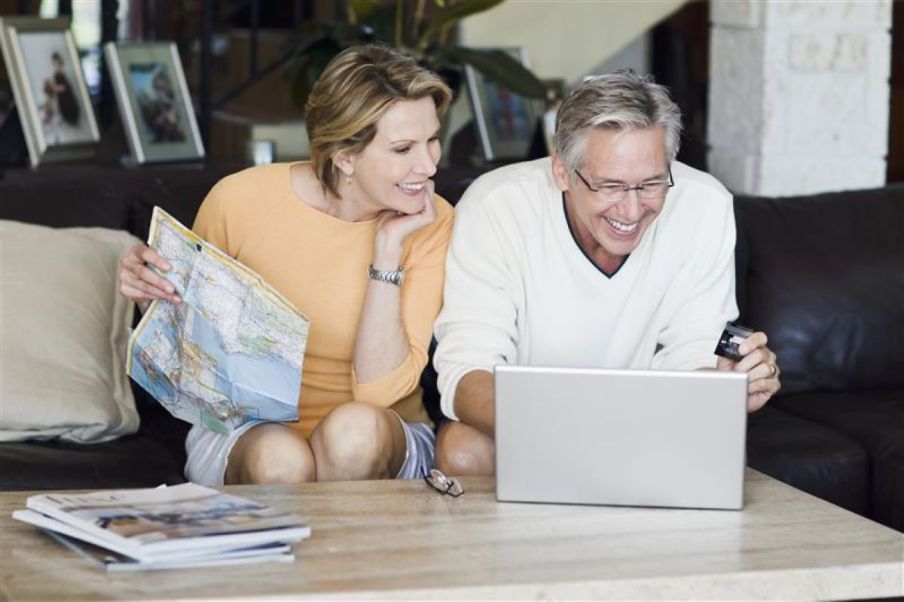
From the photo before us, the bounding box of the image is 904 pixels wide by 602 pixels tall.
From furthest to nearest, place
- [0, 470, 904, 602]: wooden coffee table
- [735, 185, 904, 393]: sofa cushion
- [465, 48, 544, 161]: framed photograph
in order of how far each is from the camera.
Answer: [465, 48, 544, 161]: framed photograph → [735, 185, 904, 393]: sofa cushion → [0, 470, 904, 602]: wooden coffee table

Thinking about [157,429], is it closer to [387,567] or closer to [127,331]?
[127,331]

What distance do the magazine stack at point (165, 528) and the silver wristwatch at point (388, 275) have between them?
0.73 m

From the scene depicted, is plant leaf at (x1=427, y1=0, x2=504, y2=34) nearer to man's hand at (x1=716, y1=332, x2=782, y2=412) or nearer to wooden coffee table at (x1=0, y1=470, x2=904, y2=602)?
man's hand at (x1=716, y1=332, x2=782, y2=412)

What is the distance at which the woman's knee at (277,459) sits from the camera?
8.32 feet

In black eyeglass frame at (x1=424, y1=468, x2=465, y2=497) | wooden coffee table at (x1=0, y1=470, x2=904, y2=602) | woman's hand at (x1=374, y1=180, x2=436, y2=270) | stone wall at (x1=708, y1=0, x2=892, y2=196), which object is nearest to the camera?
wooden coffee table at (x1=0, y1=470, x2=904, y2=602)

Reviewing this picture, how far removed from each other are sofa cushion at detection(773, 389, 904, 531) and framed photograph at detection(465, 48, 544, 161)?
135cm

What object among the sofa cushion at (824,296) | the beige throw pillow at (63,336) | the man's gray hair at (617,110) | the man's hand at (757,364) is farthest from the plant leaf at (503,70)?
the man's hand at (757,364)

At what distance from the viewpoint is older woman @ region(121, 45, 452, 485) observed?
259 cm

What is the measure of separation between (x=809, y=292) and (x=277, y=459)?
4.75 ft

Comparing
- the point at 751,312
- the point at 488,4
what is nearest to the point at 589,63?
the point at 488,4

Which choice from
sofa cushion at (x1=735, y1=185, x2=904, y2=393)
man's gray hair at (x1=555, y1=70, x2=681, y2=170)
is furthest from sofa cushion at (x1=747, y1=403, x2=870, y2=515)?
man's gray hair at (x1=555, y1=70, x2=681, y2=170)

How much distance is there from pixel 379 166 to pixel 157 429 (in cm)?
82

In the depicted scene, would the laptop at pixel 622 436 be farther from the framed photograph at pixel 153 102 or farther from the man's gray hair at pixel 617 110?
the framed photograph at pixel 153 102

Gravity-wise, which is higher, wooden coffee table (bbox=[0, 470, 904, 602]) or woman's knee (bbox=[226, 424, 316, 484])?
wooden coffee table (bbox=[0, 470, 904, 602])
